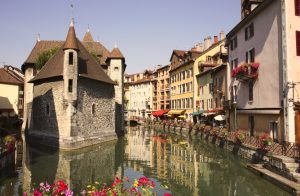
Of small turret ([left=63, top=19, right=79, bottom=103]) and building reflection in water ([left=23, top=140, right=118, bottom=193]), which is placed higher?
small turret ([left=63, top=19, right=79, bottom=103])

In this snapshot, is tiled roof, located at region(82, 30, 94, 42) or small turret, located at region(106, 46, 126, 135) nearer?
small turret, located at region(106, 46, 126, 135)

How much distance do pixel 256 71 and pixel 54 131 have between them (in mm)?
17980

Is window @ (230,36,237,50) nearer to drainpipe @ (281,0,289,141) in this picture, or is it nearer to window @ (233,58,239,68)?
window @ (233,58,239,68)

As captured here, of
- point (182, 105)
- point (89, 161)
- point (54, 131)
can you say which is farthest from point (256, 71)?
point (182, 105)

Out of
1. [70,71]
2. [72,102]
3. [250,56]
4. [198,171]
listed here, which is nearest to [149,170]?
[198,171]

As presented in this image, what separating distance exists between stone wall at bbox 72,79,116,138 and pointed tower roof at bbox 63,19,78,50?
310 cm

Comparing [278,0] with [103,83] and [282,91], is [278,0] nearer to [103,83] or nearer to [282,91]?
[282,91]

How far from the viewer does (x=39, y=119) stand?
98.2ft

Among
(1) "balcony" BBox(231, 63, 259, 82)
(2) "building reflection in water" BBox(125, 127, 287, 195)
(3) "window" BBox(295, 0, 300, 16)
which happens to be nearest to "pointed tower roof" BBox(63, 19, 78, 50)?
(2) "building reflection in water" BBox(125, 127, 287, 195)

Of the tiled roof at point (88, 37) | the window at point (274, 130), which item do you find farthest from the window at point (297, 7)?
the tiled roof at point (88, 37)

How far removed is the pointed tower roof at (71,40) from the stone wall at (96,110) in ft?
10.2

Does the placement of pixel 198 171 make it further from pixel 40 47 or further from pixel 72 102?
pixel 40 47

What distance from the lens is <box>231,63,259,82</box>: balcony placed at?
21.8 m

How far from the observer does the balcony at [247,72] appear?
71.4 ft
